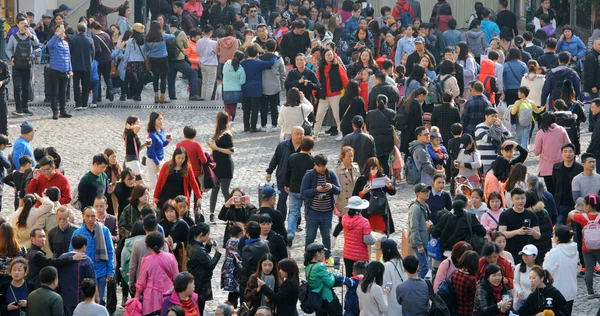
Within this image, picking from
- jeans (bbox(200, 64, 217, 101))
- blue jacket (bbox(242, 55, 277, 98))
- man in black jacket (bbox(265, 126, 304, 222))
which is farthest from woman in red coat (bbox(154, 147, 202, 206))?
jeans (bbox(200, 64, 217, 101))

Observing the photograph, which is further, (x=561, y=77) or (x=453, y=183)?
(x=561, y=77)

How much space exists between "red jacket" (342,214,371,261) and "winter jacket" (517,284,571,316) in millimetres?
2453

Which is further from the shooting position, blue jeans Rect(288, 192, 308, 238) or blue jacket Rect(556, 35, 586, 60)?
blue jacket Rect(556, 35, 586, 60)

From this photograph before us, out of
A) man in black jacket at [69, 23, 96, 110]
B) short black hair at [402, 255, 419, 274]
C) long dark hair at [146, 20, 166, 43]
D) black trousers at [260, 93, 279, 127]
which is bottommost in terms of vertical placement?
short black hair at [402, 255, 419, 274]

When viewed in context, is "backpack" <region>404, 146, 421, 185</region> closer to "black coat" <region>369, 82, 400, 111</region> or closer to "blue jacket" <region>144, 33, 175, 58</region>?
"black coat" <region>369, 82, 400, 111</region>

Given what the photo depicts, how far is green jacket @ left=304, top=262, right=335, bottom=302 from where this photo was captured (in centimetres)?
1328

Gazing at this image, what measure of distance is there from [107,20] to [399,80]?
11585 millimetres

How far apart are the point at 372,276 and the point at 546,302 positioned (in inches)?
64.1

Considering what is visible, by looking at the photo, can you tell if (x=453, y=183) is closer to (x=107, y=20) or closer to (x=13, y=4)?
(x=107, y=20)

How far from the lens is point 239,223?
49.4ft

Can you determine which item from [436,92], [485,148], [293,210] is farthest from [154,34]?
[293,210]

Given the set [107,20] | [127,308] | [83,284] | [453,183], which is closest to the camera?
[83,284]

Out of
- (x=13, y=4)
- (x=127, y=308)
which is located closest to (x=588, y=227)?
(x=127, y=308)

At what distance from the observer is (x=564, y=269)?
46.6 ft
